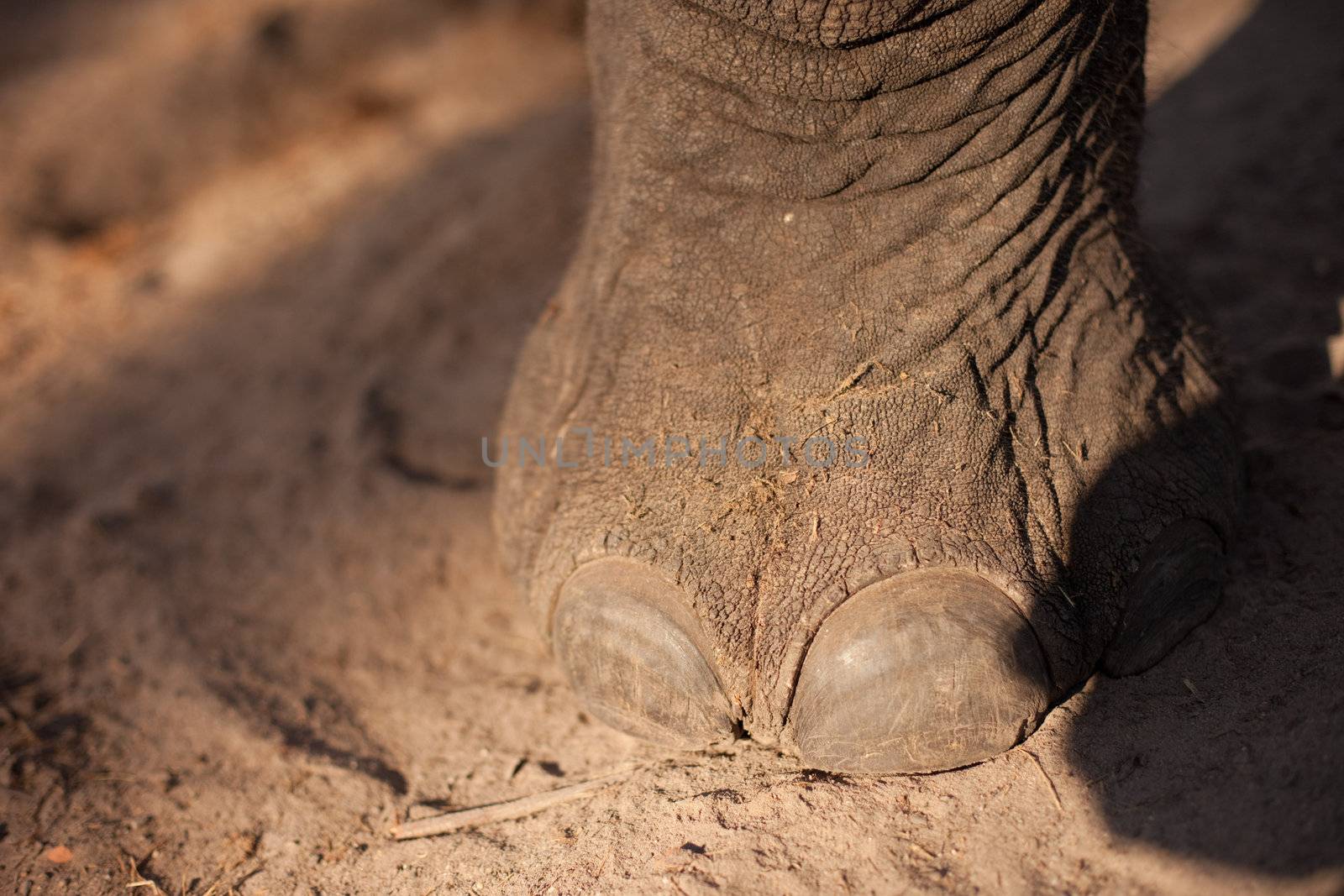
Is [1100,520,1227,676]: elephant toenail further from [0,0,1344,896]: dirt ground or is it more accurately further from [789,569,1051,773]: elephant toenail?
[789,569,1051,773]: elephant toenail

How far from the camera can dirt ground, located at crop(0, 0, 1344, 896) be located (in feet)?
4.51

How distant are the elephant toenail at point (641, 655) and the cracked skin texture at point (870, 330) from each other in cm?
2

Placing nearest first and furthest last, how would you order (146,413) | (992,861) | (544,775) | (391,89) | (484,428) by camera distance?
1. (992,861)
2. (544,775)
3. (484,428)
4. (146,413)
5. (391,89)

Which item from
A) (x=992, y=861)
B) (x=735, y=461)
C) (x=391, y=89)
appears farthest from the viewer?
(x=391, y=89)

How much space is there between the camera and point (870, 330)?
1491mm

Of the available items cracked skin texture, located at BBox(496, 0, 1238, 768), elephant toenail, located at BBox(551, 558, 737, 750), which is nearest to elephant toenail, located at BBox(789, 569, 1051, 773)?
cracked skin texture, located at BBox(496, 0, 1238, 768)

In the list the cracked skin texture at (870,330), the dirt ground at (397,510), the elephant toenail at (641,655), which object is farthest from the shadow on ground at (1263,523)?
the elephant toenail at (641,655)

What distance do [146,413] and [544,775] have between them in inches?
77.7

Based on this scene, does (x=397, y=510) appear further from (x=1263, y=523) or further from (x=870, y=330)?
(x=1263, y=523)

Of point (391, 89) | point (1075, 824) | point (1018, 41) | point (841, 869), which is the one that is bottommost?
point (391, 89)

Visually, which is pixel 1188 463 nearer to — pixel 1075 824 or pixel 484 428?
pixel 1075 824

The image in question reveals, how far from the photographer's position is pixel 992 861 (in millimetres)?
1301

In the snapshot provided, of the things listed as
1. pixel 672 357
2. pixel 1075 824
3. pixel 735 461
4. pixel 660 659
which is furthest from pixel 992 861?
pixel 672 357

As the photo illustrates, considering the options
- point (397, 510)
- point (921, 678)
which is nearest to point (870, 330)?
point (921, 678)
